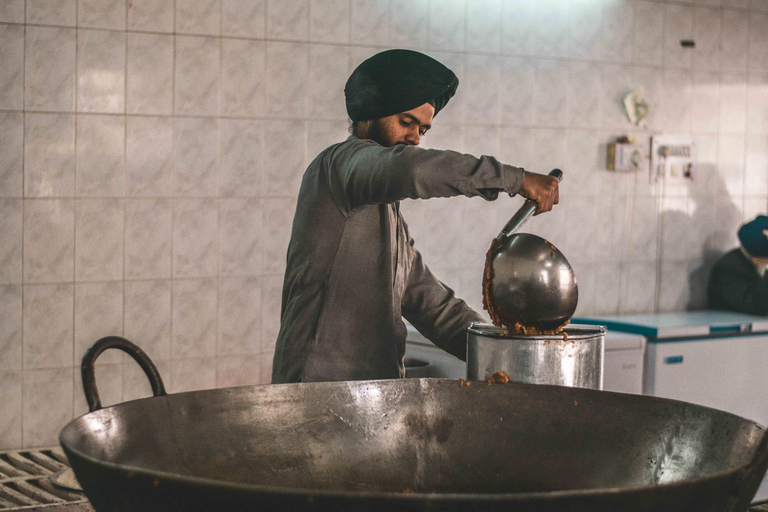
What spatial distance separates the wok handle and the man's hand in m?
0.63

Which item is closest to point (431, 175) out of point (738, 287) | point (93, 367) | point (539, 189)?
point (539, 189)

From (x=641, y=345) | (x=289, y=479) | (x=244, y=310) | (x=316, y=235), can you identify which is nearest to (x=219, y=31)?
(x=244, y=310)

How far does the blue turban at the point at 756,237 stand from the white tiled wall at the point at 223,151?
46 centimetres

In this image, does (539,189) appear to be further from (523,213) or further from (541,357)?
(541,357)

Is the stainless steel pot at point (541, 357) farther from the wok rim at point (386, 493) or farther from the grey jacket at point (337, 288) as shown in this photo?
the wok rim at point (386, 493)

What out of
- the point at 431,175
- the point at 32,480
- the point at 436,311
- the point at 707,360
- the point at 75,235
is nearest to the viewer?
the point at 431,175

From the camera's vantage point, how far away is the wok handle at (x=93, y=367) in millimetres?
977

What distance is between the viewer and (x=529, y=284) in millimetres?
1281

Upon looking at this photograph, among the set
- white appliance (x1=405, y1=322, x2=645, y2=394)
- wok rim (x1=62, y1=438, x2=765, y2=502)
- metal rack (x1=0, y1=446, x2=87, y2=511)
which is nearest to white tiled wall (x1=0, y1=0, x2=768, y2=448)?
metal rack (x1=0, y1=446, x2=87, y2=511)

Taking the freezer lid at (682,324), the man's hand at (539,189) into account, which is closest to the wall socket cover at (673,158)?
the freezer lid at (682,324)

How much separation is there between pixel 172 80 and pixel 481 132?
133 cm

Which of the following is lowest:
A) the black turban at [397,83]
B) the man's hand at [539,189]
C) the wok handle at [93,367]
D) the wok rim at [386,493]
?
the wok rim at [386,493]

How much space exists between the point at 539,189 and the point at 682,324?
94.1 inches

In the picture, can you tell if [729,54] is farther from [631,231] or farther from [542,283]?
[542,283]
